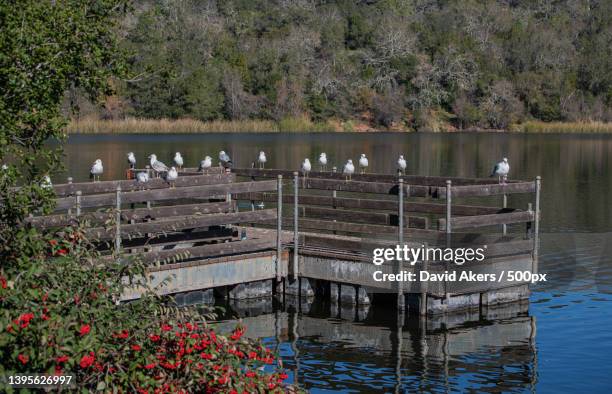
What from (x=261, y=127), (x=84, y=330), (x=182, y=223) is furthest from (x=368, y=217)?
(x=261, y=127)

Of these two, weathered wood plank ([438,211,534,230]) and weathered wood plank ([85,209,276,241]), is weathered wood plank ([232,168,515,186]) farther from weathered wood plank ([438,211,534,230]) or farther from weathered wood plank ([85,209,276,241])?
weathered wood plank ([85,209,276,241])

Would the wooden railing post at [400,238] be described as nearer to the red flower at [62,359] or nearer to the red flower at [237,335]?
the red flower at [237,335]

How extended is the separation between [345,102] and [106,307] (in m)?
93.1

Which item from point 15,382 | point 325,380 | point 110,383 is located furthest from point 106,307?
point 325,380

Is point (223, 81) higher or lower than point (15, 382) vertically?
higher

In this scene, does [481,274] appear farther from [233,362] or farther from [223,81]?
[223,81]

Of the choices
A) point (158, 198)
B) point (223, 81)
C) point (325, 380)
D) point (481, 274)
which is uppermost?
point (223, 81)

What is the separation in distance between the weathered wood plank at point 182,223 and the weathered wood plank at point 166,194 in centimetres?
51

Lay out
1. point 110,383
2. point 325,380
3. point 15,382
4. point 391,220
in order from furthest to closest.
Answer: point 391,220 → point 325,380 → point 110,383 → point 15,382

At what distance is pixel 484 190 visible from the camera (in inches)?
904

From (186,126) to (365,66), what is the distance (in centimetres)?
2746

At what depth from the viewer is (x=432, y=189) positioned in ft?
74.6

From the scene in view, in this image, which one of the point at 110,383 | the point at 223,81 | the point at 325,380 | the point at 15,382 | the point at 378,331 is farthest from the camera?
the point at 223,81

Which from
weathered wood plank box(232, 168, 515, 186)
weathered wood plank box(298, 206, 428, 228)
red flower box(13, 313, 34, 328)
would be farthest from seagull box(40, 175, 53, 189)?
weathered wood plank box(232, 168, 515, 186)
